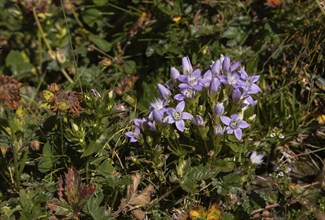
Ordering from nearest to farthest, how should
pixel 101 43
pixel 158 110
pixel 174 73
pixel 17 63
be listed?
1. pixel 158 110
2. pixel 174 73
3. pixel 101 43
4. pixel 17 63

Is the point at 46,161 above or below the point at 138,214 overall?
above

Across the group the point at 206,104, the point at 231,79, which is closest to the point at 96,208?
the point at 206,104

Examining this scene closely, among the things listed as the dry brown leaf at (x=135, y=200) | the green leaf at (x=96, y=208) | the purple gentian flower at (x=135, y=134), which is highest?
the purple gentian flower at (x=135, y=134)

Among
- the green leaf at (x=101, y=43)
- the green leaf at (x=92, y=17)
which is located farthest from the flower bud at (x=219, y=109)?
the green leaf at (x=92, y=17)

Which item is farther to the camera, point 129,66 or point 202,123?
point 129,66

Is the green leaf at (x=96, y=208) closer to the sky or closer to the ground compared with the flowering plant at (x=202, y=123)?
closer to the ground

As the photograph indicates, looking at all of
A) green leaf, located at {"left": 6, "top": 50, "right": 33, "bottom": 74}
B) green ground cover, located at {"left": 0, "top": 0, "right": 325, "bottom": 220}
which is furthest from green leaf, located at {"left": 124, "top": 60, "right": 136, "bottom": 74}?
green leaf, located at {"left": 6, "top": 50, "right": 33, "bottom": 74}

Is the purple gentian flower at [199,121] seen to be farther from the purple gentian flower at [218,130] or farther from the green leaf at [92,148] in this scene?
the green leaf at [92,148]

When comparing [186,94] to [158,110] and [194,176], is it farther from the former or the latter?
[194,176]
